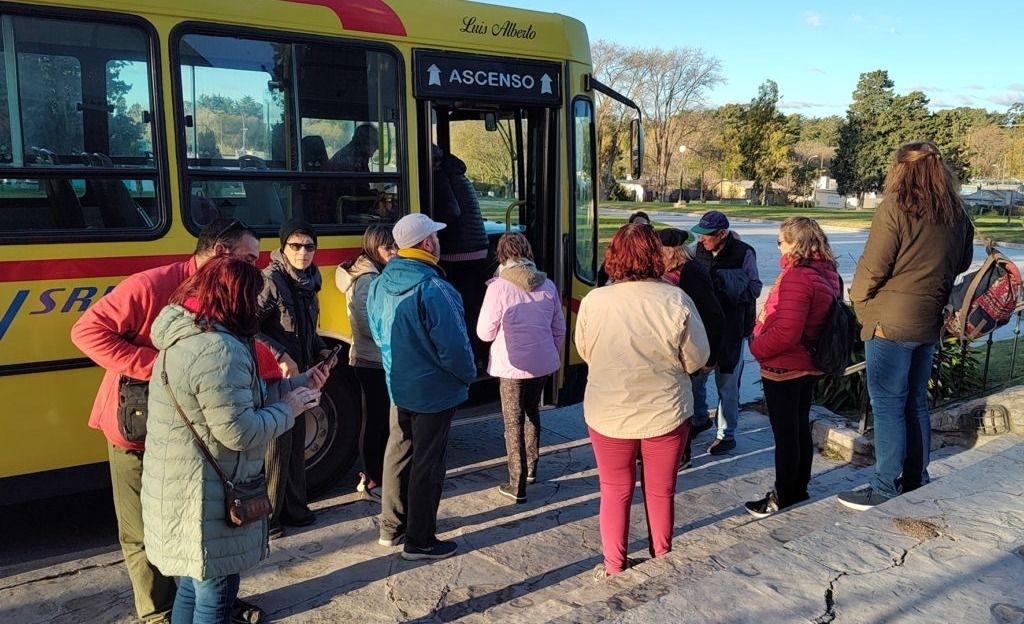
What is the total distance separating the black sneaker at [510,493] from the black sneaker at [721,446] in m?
1.69

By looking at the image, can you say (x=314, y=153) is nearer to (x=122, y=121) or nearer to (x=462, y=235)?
(x=122, y=121)

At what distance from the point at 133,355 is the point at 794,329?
121 inches

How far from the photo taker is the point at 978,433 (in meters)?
5.61

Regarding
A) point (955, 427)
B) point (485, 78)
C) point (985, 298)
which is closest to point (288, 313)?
point (485, 78)

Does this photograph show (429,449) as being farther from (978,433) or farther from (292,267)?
(978,433)

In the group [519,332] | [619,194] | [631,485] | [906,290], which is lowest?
[631,485]

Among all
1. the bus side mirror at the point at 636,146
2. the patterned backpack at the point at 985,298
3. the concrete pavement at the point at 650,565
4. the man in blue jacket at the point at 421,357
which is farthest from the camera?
the bus side mirror at the point at 636,146

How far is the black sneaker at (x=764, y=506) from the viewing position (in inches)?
173

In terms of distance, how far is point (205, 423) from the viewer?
2.45 m

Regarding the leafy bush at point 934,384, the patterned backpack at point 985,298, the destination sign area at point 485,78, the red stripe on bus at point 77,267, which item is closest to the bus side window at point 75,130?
the red stripe on bus at point 77,267

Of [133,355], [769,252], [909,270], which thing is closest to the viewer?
[133,355]

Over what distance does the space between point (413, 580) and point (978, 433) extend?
441cm

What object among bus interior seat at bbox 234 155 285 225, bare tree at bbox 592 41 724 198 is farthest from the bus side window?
bare tree at bbox 592 41 724 198

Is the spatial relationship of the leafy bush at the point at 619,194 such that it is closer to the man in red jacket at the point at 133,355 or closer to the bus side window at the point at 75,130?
the bus side window at the point at 75,130
